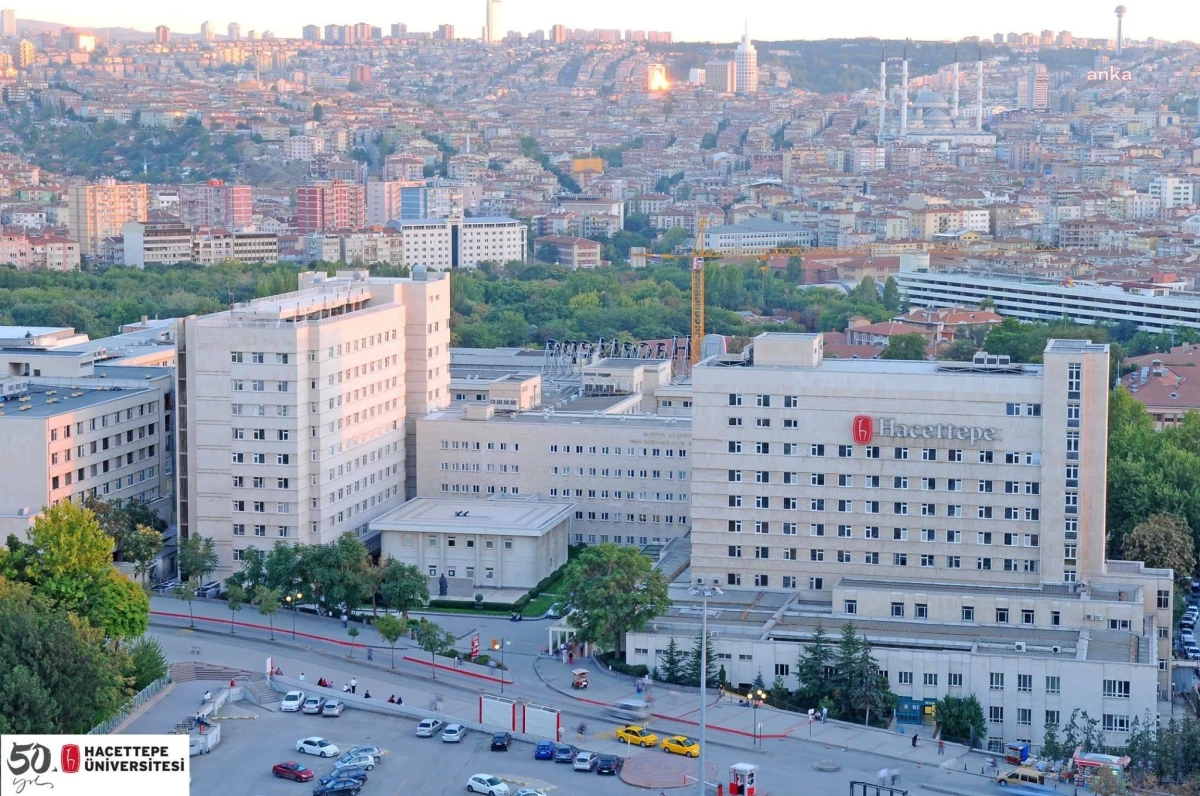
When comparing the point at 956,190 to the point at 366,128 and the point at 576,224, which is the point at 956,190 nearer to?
the point at 576,224

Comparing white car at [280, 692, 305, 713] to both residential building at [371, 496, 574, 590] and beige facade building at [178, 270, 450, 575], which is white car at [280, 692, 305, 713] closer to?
residential building at [371, 496, 574, 590]

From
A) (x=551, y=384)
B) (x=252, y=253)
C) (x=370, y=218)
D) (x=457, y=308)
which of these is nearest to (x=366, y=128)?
(x=370, y=218)

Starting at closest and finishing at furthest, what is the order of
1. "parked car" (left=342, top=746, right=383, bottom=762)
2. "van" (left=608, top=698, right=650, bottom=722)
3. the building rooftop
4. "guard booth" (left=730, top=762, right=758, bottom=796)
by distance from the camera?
"guard booth" (left=730, top=762, right=758, bottom=796), "parked car" (left=342, top=746, right=383, bottom=762), "van" (left=608, top=698, right=650, bottom=722), the building rooftop

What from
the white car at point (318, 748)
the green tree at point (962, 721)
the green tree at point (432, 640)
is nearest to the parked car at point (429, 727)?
the white car at point (318, 748)

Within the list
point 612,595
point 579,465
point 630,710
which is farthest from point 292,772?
point 579,465

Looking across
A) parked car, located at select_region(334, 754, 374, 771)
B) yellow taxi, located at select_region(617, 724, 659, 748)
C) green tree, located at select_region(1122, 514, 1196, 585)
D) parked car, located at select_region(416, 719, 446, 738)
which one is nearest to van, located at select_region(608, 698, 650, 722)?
yellow taxi, located at select_region(617, 724, 659, 748)

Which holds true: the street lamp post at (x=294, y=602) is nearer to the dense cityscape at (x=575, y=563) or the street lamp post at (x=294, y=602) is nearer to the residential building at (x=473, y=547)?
the dense cityscape at (x=575, y=563)
